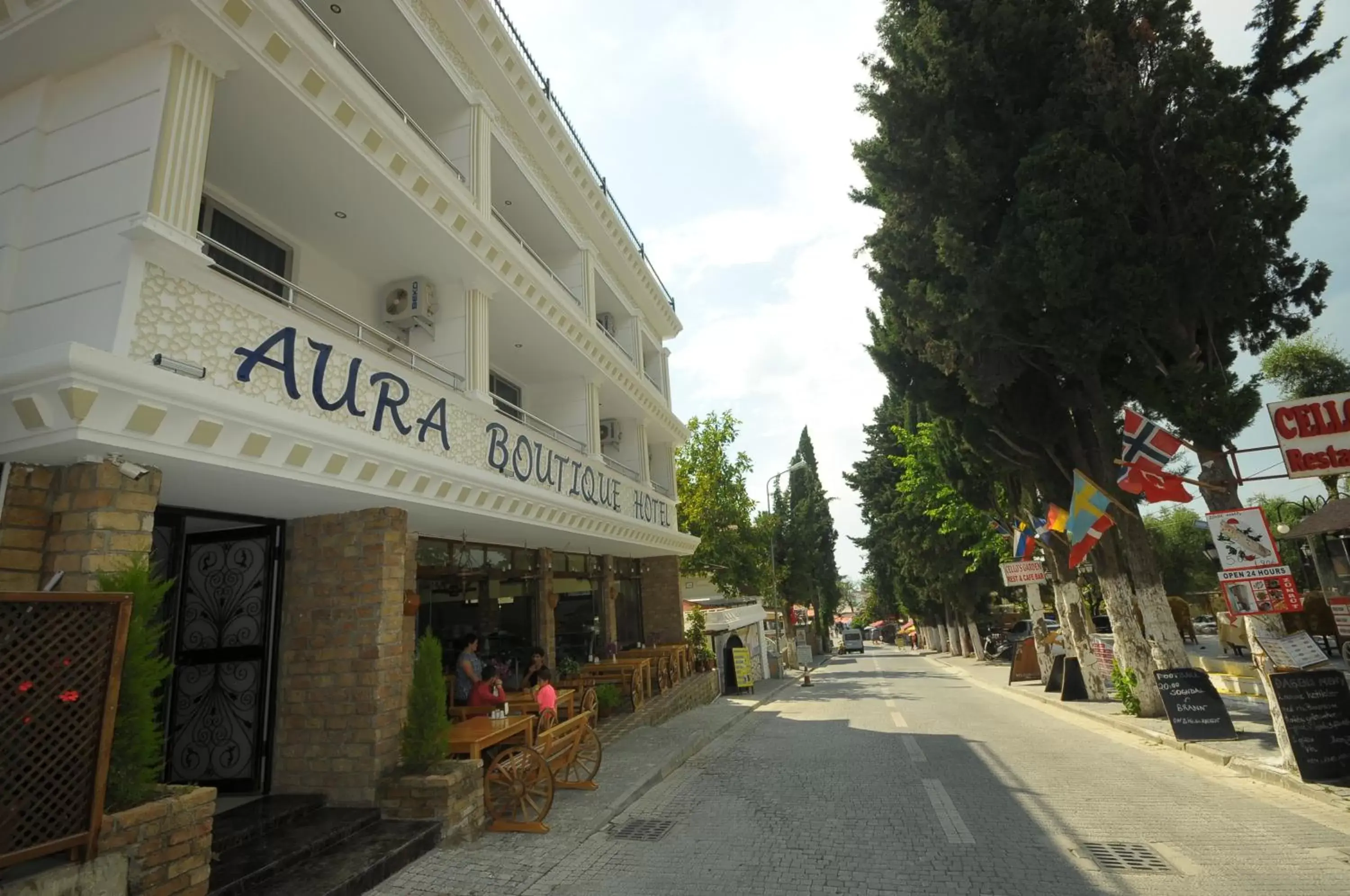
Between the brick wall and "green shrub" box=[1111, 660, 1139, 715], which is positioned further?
"green shrub" box=[1111, 660, 1139, 715]

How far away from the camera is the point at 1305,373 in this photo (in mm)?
25312

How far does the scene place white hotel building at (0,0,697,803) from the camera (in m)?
4.48

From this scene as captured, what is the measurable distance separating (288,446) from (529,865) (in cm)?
430

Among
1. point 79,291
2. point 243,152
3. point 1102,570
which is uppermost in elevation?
point 243,152

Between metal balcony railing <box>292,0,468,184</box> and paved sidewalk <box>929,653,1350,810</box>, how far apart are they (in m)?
12.2

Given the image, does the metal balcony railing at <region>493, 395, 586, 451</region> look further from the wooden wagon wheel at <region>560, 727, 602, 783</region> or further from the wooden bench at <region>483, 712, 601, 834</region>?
the wooden wagon wheel at <region>560, 727, 602, 783</region>

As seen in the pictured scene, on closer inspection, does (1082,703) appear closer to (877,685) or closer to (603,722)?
(877,685)

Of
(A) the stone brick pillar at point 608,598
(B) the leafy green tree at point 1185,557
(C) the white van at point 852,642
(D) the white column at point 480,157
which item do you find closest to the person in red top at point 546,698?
(A) the stone brick pillar at point 608,598

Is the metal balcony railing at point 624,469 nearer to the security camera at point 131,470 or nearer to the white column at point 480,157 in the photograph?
the white column at point 480,157

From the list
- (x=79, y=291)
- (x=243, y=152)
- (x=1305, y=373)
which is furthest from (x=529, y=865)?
(x=1305, y=373)

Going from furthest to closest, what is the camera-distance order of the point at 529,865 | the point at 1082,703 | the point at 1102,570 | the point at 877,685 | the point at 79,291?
the point at 877,685
the point at 1082,703
the point at 1102,570
the point at 529,865
the point at 79,291

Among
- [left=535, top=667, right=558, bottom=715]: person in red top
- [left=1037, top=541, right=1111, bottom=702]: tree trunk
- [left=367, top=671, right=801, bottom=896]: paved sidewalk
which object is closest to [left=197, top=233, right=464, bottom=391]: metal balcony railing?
[left=535, top=667, right=558, bottom=715]: person in red top

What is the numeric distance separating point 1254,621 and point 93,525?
12384 millimetres

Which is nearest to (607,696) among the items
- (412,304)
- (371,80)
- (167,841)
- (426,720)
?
(426,720)
